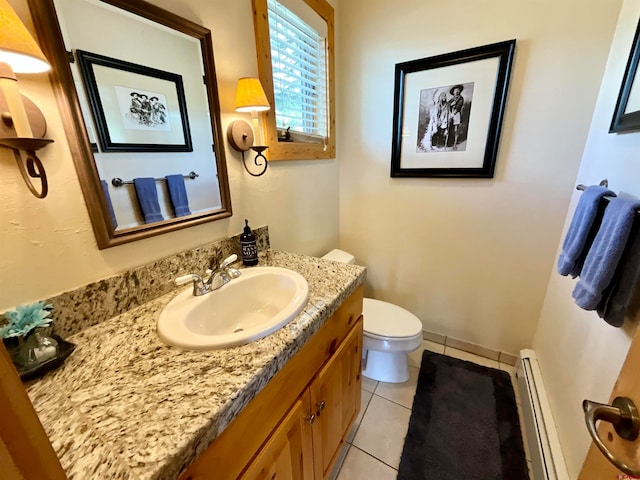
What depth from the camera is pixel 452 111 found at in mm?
1512

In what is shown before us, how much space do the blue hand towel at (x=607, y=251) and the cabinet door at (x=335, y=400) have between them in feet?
2.53

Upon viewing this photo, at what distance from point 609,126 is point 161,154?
5.55 feet

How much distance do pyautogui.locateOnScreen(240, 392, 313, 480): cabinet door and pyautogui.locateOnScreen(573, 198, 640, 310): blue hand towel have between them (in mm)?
916

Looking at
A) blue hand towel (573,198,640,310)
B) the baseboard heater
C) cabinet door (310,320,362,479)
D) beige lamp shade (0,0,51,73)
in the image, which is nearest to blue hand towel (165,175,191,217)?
beige lamp shade (0,0,51,73)

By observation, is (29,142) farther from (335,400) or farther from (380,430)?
(380,430)

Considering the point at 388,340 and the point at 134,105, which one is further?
the point at 388,340

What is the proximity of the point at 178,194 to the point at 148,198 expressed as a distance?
106 mm

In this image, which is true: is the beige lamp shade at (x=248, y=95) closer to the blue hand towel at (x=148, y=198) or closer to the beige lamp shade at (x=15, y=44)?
the blue hand towel at (x=148, y=198)

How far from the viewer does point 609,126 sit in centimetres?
105

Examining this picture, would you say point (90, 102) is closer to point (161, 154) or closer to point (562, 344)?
point (161, 154)

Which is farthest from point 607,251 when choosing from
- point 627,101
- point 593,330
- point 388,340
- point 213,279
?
point 213,279

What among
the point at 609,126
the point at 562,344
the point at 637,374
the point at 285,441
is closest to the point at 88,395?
the point at 285,441

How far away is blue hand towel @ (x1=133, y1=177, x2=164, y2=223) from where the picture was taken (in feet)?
2.86

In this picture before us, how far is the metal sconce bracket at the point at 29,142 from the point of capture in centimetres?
57
